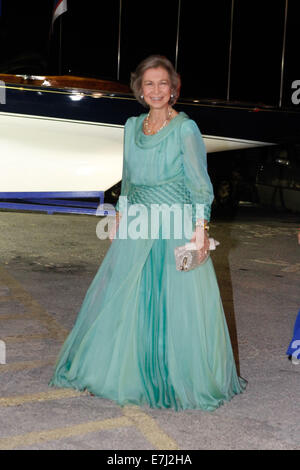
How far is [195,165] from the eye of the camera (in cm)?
276

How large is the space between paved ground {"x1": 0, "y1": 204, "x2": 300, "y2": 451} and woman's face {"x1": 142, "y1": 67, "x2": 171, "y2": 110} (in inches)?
56.6

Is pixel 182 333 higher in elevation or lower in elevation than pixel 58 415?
higher

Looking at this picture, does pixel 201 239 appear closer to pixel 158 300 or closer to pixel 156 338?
pixel 158 300

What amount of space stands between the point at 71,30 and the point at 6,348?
23.5ft

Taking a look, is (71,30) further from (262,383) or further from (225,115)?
(262,383)

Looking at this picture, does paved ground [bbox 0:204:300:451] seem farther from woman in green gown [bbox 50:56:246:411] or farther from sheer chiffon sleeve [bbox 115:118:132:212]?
sheer chiffon sleeve [bbox 115:118:132:212]

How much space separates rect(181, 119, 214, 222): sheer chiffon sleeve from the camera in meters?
2.75

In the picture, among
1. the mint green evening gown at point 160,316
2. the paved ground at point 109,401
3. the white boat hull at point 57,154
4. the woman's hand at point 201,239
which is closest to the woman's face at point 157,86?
the mint green evening gown at point 160,316

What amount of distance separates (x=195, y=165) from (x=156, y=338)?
0.82 meters

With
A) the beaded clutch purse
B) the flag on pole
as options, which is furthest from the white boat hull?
the beaded clutch purse

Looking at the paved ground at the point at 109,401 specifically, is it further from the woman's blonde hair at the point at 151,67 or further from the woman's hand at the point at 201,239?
the woman's blonde hair at the point at 151,67

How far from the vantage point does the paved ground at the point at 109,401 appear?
2451 mm

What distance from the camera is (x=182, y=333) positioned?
2.77 meters
